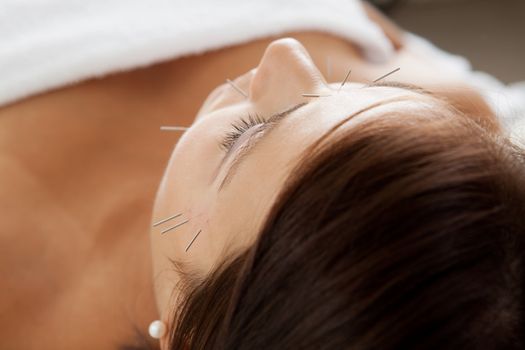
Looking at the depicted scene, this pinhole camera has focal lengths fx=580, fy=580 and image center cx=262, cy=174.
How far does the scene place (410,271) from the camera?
1.47ft

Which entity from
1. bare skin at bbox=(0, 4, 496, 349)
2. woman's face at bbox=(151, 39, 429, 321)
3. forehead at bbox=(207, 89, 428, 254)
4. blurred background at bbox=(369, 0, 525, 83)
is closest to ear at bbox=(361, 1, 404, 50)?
bare skin at bbox=(0, 4, 496, 349)

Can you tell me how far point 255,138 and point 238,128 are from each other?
0.19ft

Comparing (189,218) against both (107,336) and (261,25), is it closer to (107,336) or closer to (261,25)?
(107,336)

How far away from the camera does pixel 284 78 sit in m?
0.59

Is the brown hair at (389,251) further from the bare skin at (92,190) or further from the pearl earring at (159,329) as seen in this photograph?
the bare skin at (92,190)

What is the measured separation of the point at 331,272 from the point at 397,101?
17 cm

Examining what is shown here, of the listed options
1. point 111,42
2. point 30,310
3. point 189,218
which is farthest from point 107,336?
point 111,42

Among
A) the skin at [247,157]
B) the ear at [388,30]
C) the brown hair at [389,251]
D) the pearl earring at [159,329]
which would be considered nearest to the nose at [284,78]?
the skin at [247,157]

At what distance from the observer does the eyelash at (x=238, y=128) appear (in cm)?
58

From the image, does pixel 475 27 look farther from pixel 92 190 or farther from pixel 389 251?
pixel 389 251

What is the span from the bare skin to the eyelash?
0.33 m

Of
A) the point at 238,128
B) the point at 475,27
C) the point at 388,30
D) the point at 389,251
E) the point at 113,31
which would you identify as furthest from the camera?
the point at 475,27

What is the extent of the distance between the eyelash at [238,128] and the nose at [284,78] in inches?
0.8

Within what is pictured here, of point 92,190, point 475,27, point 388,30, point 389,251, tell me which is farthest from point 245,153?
point 475,27
